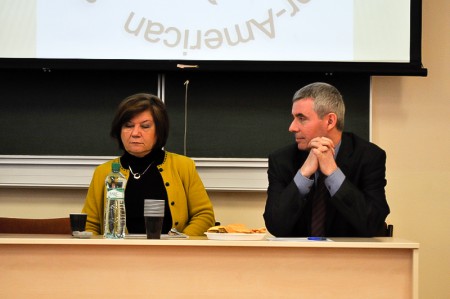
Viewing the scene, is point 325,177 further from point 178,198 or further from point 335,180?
point 178,198

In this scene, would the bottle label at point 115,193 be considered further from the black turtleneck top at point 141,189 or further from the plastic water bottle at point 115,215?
the black turtleneck top at point 141,189

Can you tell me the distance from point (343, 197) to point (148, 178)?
0.92m

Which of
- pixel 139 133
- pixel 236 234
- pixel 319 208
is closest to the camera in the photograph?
pixel 236 234

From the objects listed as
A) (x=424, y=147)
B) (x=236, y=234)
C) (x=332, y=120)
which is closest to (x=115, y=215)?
(x=236, y=234)

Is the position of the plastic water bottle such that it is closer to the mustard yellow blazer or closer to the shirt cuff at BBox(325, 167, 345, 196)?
the mustard yellow blazer

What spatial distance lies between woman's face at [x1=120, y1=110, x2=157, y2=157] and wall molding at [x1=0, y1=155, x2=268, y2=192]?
637mm

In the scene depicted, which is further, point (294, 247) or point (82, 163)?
point (82, 163)

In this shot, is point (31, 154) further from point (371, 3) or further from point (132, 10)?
point (371, 3)

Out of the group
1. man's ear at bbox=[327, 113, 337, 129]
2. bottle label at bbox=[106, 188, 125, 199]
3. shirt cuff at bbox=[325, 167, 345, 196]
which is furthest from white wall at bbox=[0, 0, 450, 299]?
bottle label at bbox=[106, 188, 125, 199]

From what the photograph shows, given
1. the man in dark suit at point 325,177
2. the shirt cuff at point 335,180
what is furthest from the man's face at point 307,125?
the shirt cuff at point 335,180

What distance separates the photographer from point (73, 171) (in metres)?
3.82

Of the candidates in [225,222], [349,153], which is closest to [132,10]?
[225,222]

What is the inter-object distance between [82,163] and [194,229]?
0.93m

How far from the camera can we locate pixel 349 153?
9.75 feet
